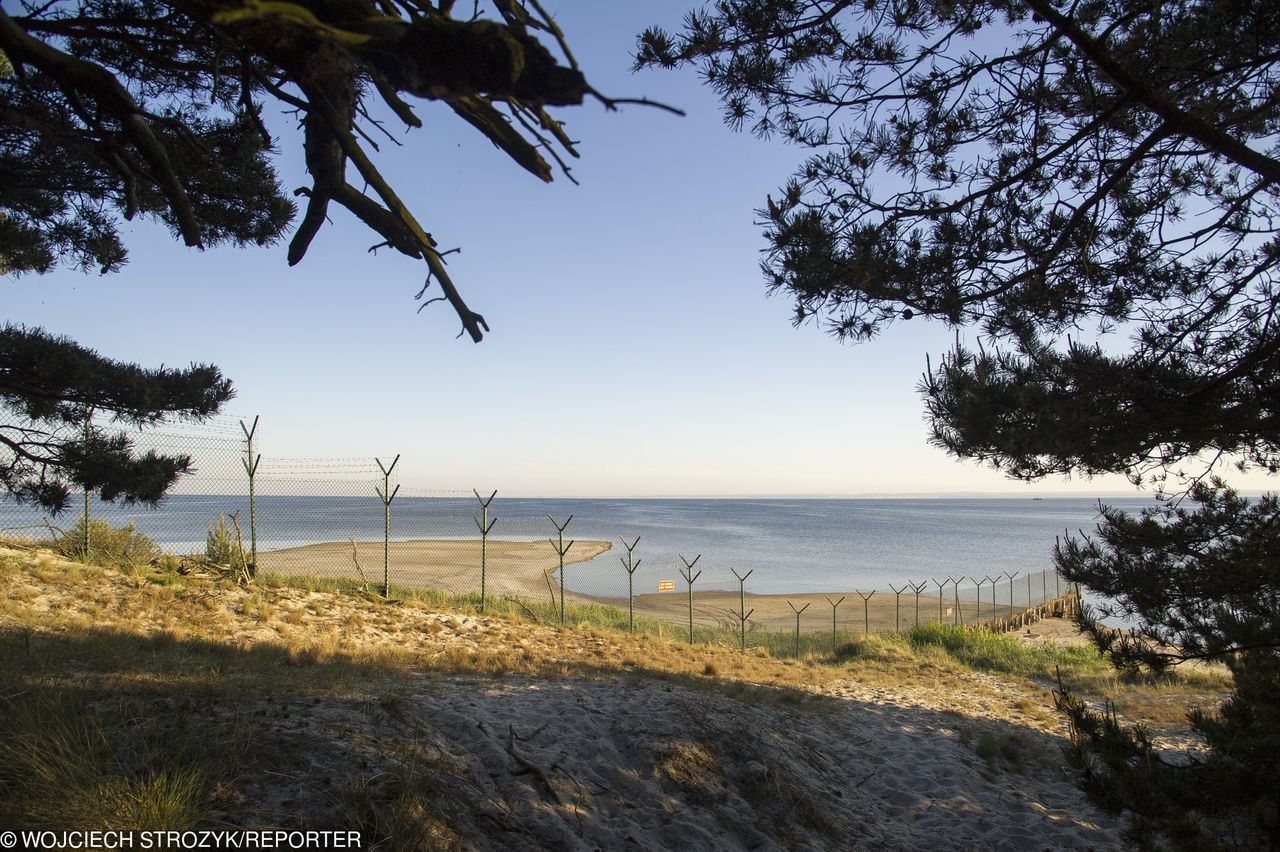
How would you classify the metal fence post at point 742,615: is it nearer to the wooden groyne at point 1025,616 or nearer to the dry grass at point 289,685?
the dry grass at point 289,685

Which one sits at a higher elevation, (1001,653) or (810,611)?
(1001,653)

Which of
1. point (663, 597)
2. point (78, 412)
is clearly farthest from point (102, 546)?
point (663, 597)

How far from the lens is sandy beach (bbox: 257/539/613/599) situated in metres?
24.1

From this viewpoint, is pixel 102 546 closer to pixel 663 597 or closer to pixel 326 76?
pixel 326 76

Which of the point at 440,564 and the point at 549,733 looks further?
the point at 440,564

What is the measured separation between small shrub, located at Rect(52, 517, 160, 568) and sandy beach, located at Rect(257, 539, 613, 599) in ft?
18.7

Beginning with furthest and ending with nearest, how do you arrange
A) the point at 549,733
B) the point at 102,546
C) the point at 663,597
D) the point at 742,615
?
1. the point at 663,597
2. the point at 742,615
3. the point at 102,546
4. the point at 549,733

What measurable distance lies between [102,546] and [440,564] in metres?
22.5

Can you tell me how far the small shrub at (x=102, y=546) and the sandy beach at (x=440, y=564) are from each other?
5705mm

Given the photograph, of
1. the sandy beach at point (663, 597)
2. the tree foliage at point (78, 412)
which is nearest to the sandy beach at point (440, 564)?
the sandy beach at point (663, 597)

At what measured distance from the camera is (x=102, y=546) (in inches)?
436

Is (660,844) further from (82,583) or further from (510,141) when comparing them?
(82,583)

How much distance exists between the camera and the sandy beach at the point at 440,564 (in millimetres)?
24078

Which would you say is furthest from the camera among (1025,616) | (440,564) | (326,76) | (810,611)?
(440,564)
